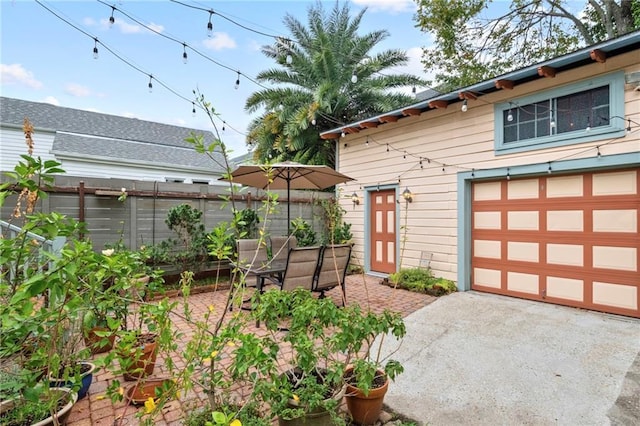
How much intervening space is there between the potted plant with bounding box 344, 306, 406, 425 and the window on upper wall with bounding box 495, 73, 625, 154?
4.17 meters

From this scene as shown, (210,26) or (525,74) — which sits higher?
(210,26)

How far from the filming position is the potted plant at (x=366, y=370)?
1919 millimetres

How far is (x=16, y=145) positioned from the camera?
1109cm

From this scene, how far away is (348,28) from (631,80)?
8.18 meters

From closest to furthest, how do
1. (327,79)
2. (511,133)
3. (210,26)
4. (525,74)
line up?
(210,26)
(525,74)
(511,133)
(327,79)

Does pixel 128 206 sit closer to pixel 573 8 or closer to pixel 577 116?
pixel 577 116

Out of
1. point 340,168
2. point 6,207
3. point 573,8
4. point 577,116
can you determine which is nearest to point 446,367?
point 577,116

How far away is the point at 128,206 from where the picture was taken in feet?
18.5

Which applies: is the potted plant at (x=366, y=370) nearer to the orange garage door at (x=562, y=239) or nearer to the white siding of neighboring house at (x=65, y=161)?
the orange garage door at (x=562, y=239)

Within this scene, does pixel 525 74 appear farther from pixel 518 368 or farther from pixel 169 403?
pixel 169 403

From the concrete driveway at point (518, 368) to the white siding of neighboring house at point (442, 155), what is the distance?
163 centimetres

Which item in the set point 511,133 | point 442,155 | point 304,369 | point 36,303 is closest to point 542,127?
point 511,133

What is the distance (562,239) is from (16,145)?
51.0 ft

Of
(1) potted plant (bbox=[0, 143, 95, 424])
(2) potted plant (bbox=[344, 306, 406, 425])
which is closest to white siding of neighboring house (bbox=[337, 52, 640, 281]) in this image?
(2) potted plant (bbox=[344, 306, 406, 425])
